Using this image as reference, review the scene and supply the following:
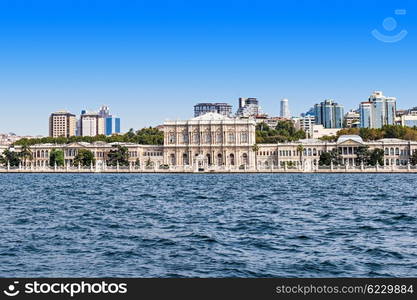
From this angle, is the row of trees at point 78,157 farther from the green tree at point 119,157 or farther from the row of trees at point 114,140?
the row of trees at point 114,140

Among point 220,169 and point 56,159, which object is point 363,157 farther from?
point 56,159

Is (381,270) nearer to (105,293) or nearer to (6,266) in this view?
(105,293)

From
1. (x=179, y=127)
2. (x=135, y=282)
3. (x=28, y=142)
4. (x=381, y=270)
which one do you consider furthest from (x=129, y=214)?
(x=28, y=142)

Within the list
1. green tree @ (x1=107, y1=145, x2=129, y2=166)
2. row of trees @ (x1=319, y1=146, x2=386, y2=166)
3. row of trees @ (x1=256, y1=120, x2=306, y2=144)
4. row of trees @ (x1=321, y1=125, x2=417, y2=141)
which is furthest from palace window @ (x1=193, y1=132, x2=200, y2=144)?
row of trees @ (x1=321, y1=125, x2=417, y2=141)

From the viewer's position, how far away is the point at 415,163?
107 meters

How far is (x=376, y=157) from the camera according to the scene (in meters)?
107

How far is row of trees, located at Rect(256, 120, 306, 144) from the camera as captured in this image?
144m

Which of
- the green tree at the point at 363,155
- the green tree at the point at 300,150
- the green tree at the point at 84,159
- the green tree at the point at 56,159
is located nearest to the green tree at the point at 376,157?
the green tree at the point at 363,155

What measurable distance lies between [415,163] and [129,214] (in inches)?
3486

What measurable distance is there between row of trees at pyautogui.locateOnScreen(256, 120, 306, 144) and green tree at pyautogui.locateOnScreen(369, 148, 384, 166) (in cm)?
3198

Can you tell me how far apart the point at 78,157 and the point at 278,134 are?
53.0 m

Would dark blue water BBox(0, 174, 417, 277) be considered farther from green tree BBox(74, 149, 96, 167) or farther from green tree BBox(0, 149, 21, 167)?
green tree BBox(0, 149, 21, 167)

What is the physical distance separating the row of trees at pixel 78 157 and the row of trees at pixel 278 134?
33042mm

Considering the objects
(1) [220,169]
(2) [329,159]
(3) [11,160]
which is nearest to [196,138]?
(1) [220,169]
